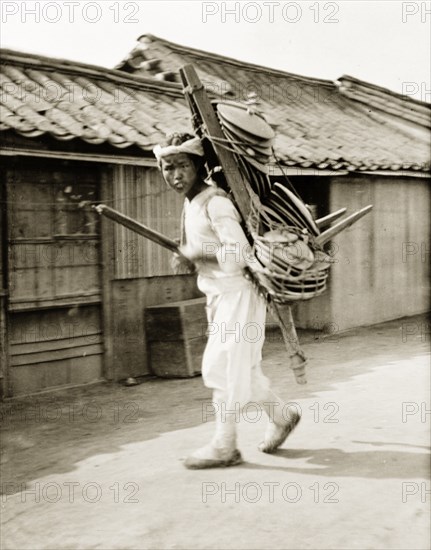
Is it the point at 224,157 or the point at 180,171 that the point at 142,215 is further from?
the point at 224,157

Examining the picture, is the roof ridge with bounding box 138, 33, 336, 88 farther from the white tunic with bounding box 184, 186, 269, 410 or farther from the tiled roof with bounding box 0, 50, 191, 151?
the white tunic with bounding box 184, 186, 269, 410

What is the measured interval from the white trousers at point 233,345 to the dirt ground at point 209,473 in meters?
0.51

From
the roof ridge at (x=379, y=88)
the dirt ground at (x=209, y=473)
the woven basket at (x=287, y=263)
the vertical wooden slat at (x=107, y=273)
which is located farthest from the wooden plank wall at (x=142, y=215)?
the roof ridge at (x=379, y=88)

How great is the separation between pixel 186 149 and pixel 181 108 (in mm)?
4957

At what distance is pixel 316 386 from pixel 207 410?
4.08 ft

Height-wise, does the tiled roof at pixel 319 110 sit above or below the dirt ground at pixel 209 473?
above

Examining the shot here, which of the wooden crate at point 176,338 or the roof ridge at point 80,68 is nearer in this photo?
the wooden crate at point 176,338

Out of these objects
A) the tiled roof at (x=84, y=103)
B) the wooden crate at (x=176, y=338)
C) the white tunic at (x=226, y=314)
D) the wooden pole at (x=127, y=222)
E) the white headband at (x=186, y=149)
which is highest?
the tiled roof at (x=84, y=103)

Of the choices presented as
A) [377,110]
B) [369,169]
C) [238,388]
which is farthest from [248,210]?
[377,110]

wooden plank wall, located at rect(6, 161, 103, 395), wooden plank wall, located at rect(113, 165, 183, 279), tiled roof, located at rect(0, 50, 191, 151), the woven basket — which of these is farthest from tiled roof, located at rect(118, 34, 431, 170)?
the woven basket

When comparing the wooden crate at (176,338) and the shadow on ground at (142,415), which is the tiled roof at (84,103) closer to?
the wooden crate at (176,338)

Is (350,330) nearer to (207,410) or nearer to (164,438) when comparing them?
(207,410)

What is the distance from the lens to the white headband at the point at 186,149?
4.22 metres

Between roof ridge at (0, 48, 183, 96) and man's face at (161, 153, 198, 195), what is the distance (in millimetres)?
4326
